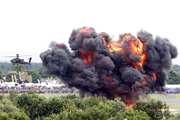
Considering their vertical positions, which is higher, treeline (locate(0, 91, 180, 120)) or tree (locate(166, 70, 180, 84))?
tree (locate(166, 70, 180, 84))

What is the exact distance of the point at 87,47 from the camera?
50375mm

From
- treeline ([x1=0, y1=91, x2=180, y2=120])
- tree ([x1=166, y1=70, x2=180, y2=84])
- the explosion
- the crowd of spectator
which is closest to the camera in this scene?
treeline ([x1=0, y1=91, x2=180, y2=120])

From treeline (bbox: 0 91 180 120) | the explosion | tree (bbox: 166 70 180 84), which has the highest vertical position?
the explosion

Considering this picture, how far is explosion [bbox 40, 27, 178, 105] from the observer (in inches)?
1961

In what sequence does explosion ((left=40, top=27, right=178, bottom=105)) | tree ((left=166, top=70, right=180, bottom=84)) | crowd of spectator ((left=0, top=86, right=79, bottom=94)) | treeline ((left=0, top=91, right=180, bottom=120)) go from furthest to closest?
tree ((left=166, top=70, right=180, bottom=84)) → crowd of spectator ((left=0, top=86, right=79, bottom=94)) → explosion ((left=40, top=27, right=178, bottom=105)) → treeline ((left=0, top=91, right=180, bottom=120))

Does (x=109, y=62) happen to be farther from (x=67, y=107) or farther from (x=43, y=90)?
(x=43, y=90)

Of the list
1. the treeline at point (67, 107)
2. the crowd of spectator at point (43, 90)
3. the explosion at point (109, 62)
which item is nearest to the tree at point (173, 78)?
the crowd of spectator at point (43, 90)

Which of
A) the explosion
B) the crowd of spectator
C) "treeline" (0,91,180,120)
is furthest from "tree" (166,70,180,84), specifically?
"treeline" (0,91,180,120)

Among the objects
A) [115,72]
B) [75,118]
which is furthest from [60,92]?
[75,118]

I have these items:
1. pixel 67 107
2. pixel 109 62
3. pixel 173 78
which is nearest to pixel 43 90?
pixel 109 62

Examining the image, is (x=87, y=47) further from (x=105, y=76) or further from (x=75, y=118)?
(x=75, y=118)

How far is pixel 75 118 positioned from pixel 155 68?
84.4 ft

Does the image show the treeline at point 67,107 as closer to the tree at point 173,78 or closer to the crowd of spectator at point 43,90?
the crowd of spectator at point 43,90

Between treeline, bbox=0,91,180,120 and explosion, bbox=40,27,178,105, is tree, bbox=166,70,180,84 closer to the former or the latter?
explosion, bbox=40,27,178,105
